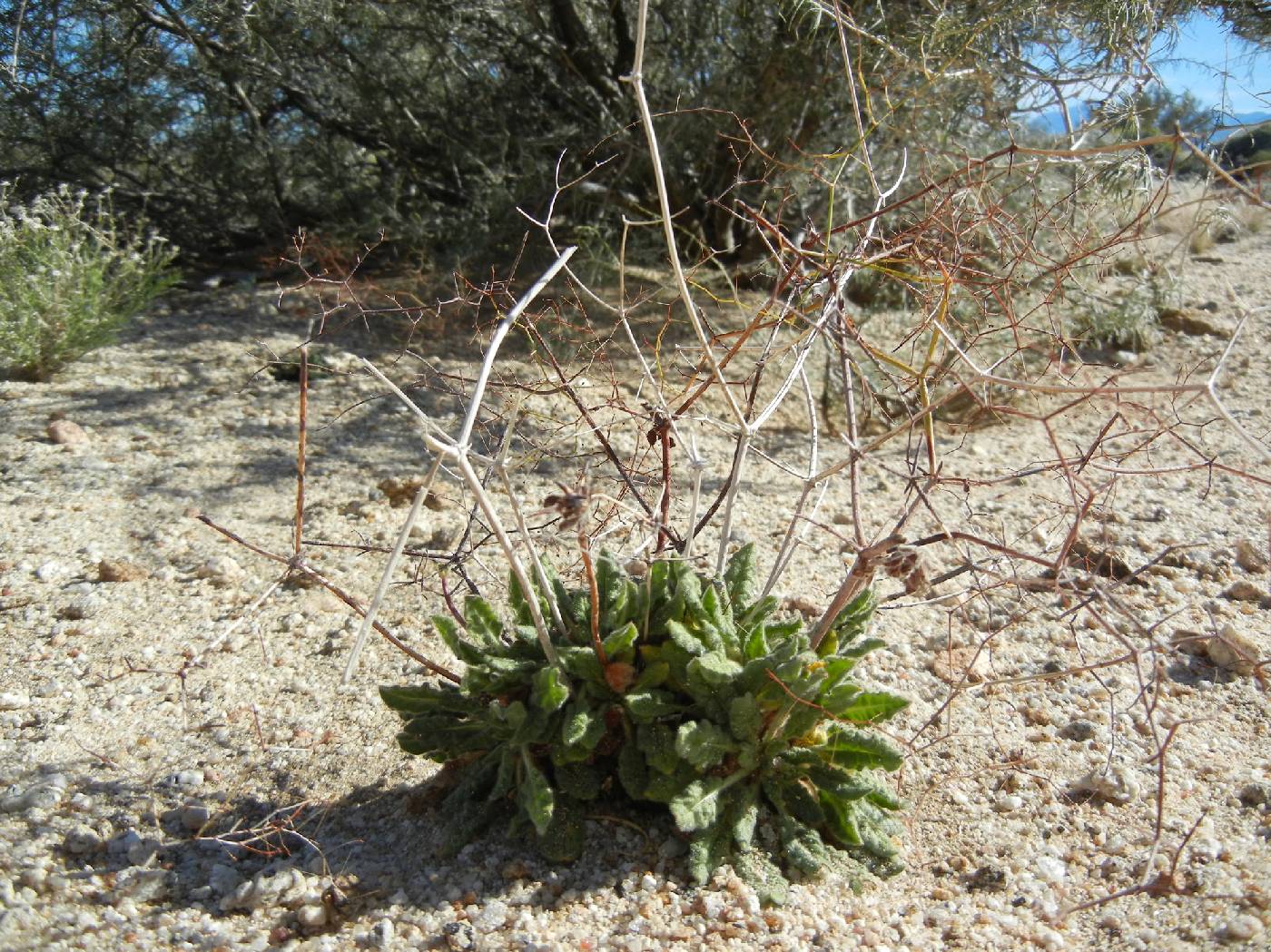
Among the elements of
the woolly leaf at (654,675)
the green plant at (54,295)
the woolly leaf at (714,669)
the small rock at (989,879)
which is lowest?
the small rock at (989,879)

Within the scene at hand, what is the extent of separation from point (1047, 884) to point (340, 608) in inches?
68.4

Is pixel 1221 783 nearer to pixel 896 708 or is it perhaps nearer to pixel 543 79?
pixel 896 708

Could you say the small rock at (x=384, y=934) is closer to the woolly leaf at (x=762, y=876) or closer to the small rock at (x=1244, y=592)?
the woolly leaf at (x=762, y=876)

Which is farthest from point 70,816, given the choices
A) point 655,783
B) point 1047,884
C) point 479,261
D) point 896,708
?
point 479,261

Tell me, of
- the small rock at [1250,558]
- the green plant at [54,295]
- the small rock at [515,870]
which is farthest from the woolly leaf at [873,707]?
the green plant at [54,295]

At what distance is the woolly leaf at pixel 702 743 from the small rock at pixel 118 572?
167 centimetres

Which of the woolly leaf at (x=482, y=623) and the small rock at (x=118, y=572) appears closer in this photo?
the woolly leaf at (x=482, y=623)

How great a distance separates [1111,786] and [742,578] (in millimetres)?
831

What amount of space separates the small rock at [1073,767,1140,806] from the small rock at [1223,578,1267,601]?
918 mm

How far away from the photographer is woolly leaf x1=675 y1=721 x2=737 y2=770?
177 cm

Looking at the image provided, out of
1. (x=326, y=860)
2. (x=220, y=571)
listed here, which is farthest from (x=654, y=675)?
(x=220, y=571)

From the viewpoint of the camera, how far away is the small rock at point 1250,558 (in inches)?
116

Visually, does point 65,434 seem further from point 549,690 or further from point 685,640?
point 685,640

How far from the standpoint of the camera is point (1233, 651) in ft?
8.16
